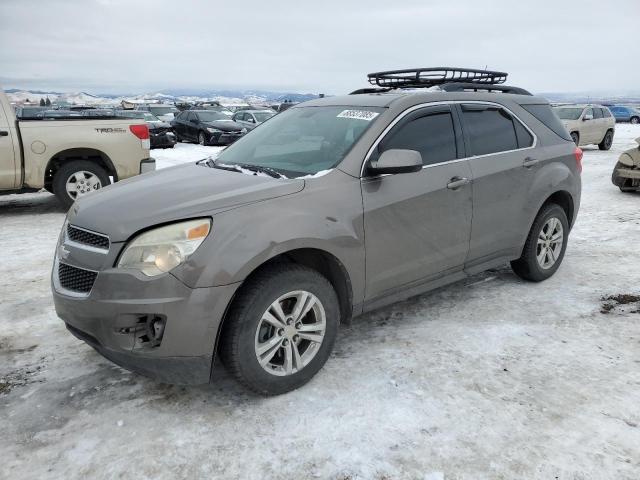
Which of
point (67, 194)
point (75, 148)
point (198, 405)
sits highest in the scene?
point (75, 148)

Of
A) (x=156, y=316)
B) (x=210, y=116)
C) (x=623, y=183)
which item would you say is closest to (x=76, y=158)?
(x=156, y=316)

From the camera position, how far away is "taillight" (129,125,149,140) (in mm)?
8438

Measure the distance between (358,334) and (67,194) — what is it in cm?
612

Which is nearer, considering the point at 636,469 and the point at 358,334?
the point at 636,469

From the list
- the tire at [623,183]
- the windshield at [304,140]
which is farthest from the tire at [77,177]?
the tire at [623,183]

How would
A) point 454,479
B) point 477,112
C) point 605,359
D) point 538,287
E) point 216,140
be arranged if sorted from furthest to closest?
point 216,140
point 538,287
point 477,112
point 605,359
point 454,479

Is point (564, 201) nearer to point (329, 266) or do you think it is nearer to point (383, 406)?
point (329, 266)

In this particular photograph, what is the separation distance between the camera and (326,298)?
10.1 ft

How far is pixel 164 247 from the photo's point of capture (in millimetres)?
2639

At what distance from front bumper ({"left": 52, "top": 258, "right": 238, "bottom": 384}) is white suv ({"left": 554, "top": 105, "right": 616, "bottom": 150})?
1733 centimetres

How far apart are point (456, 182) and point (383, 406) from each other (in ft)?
5.74

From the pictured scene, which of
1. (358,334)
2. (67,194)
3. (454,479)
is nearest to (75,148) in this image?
(67,194)

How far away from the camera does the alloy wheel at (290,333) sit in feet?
9.43

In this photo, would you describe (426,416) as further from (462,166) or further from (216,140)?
(216,140)
